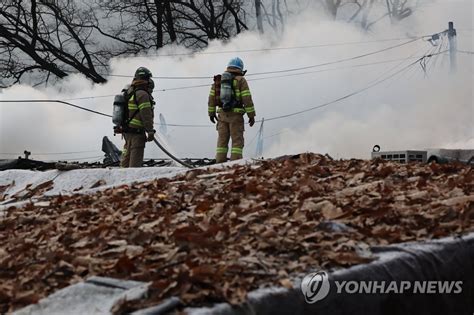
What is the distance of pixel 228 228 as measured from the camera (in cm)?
487

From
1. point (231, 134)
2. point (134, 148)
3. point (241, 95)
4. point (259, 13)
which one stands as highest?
point (259, 13)

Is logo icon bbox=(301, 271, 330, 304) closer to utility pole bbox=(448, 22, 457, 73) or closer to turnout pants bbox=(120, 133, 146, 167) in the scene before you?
turnout pants bbox=(120, 133, 146, 167)

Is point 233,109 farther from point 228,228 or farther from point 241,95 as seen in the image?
point 228,228

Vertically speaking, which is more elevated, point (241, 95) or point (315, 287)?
point (241, 95)

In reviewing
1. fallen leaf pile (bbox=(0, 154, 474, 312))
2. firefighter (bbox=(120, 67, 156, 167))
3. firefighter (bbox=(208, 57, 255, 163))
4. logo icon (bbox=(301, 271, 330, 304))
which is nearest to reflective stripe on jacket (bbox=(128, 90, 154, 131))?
firefighter (bbox=(120, 67, 156, 167))

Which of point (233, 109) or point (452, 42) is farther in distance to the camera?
point (452, 42)

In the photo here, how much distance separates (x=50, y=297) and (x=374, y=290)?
1.57 m

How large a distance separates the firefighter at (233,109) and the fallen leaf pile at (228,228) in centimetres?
444

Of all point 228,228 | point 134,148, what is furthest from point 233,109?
point 228,228

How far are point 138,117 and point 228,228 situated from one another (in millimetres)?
7070

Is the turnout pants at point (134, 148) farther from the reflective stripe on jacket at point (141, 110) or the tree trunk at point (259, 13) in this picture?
the tree trunk at point (259, 13)

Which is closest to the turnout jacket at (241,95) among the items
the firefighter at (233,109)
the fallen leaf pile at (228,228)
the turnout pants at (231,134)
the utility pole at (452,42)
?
the firefighter at (233,109)

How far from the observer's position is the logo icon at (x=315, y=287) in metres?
3.90

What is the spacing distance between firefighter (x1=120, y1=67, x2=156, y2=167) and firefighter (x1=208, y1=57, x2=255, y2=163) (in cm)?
98
